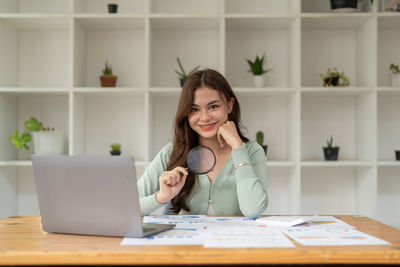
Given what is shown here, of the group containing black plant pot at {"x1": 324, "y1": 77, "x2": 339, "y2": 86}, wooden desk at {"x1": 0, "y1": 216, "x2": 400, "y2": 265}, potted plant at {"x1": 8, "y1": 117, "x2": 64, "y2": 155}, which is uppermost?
black plant pot at {"x1": 324, "y1": 77, "x2": 339, "y2": 86}

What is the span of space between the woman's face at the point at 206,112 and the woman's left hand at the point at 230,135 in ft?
0.16

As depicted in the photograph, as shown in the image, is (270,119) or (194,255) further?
(270,119)

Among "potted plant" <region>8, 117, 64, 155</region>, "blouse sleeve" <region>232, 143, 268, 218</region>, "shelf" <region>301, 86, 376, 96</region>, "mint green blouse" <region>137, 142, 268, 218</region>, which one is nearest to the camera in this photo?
"blouse sleeve" <region>232, 143, 268, 218</region>

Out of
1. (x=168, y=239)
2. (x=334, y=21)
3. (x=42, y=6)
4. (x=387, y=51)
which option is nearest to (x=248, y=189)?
(x=168, y=239)

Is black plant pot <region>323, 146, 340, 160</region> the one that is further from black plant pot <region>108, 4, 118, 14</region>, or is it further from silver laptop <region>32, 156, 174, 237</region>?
silver laptop <region>32, 156, 174, 237</region>

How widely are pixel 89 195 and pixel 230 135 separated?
0.78 meters

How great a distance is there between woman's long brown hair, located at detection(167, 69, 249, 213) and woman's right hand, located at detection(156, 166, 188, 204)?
27 cm

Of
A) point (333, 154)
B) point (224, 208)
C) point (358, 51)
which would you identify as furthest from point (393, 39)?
point (224, 208)

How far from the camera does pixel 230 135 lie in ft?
5.79

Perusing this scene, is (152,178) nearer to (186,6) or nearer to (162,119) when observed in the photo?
(162,119)

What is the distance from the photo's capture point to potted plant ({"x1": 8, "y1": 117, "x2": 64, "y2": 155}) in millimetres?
2863

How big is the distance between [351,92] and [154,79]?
1.45 meters

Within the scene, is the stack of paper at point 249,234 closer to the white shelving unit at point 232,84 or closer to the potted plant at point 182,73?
the potted plant at point 182,73

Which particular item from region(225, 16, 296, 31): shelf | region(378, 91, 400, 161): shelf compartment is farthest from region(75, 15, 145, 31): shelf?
region(378, 91, 400, 161): shelf compartment
